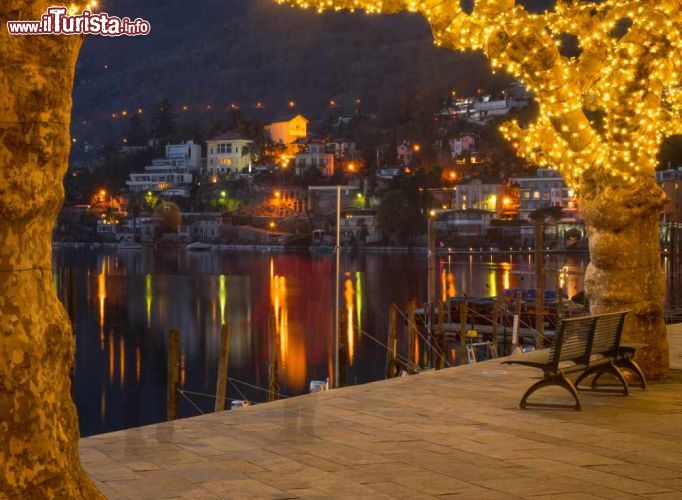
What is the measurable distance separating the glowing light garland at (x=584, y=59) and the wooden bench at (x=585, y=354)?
154cm

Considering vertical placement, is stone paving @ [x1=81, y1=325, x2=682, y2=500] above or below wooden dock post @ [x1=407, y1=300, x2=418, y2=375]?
above

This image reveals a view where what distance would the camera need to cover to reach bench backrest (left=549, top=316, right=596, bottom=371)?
25.2 ft

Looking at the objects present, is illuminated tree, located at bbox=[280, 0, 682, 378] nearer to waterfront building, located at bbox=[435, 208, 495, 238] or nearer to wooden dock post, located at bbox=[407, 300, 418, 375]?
wooden dock post, located at bbox=[407, 300, 418, 375]

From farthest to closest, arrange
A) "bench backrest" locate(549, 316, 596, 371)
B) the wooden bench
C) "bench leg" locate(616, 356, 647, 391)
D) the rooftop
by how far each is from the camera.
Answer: the rooftop < "bench leg" locate(616, 356, 647, 391) < the wooden bench < "bench backrest" locate(549, 316, 596, 371)

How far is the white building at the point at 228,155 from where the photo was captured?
191 metres

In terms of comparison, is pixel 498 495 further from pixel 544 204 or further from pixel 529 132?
pixel 544 204

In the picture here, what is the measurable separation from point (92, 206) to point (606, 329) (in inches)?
7177

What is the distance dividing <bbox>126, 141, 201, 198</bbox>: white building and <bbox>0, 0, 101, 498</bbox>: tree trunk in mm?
175474

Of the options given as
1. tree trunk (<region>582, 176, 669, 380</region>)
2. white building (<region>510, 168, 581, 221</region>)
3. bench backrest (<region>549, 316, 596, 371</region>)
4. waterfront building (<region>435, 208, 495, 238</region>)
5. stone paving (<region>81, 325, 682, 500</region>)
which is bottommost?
stone paving (<region>81, 325, 682, 500</region>)

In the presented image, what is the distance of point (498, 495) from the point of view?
5.23 meters

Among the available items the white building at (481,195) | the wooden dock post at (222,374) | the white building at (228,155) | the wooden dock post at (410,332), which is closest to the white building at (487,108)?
the white building at (228,155)

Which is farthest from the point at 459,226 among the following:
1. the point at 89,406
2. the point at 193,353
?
the point at 89,406

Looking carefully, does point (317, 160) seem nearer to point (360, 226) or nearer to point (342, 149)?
point (342, 149)

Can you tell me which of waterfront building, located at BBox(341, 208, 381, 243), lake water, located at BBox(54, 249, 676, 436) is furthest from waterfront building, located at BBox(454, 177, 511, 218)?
lake water, located at BBox(54, 249, 676, 436)
